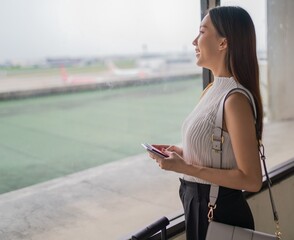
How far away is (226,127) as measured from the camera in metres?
1.10

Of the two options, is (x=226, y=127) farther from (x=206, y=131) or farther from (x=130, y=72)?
(x=130, y=72)

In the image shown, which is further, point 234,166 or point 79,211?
point 79,211

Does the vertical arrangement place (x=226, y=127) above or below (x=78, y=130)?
above

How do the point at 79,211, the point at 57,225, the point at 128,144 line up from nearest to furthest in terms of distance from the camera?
the point at 57,225 → the point at 79,211 → the point at 128,144

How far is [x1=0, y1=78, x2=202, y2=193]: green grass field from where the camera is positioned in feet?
16.3

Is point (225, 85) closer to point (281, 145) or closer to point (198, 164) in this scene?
point (198, 164)

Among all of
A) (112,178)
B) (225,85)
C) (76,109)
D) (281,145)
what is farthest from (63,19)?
(76,109)

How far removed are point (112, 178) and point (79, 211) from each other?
953 mm

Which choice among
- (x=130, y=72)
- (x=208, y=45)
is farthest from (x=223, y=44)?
(x=130, y=72)

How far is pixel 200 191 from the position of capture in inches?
46.6

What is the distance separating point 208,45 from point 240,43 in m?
0.10

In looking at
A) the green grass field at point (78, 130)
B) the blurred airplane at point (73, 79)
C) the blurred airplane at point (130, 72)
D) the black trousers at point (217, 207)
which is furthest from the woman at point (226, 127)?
the blurred airplane at point (73, 79)

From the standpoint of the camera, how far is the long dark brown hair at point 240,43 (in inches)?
43.2

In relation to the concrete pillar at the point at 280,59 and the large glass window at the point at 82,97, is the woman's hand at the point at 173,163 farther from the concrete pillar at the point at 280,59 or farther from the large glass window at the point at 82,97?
the concrete pillar at the point at 280,59
